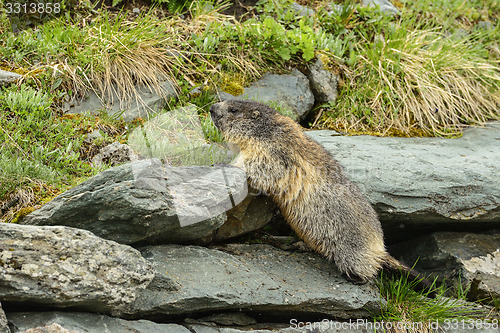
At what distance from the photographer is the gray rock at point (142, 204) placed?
4605 mm

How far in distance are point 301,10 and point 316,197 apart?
17.7ft

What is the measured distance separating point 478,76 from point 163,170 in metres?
6.92

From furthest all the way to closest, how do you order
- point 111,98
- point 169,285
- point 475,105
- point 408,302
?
1. point 475,105
2. point 111,98
3. point 408,302
4. point 169,285

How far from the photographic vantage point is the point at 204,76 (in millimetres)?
8164

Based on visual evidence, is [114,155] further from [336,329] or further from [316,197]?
[336,329]

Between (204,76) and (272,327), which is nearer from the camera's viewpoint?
(272,327)

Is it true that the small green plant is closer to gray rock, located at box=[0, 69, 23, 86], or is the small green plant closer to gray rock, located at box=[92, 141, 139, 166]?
gray rock, located at box=[0, 69, 23, 86]

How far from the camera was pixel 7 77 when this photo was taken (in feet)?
23.0

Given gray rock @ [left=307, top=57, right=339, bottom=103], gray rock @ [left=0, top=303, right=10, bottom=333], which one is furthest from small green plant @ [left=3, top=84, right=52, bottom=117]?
gray rock @ [left=307, top=57, right=339, bottom=103]

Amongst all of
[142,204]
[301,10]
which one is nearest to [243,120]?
[142,204]

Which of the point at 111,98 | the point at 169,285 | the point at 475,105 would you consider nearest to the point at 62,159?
the point at 111,98

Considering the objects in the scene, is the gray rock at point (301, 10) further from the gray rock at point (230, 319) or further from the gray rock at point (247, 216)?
the gray rock at point (230, 319)

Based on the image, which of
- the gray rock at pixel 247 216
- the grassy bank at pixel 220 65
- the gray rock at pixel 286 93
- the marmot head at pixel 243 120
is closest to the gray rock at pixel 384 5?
the grassy bank at pixel 220 65

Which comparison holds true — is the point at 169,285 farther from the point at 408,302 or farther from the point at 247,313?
the point at 408,302
